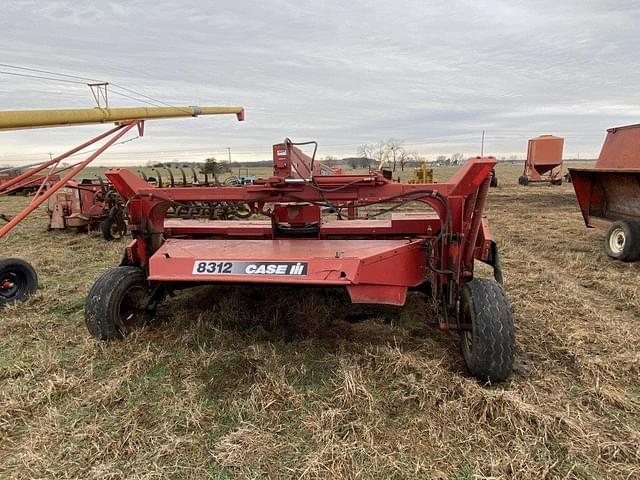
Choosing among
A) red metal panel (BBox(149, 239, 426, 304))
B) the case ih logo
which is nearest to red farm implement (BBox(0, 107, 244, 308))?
red metal panel (BBox(149, 239, 426, 304))

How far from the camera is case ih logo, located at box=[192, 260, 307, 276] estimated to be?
9.40 feet

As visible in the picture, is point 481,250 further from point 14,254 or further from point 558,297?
point 14,254

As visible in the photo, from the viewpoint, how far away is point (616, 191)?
717 centimetres

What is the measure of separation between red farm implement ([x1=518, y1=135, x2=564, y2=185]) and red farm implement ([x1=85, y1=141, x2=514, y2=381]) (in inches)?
803

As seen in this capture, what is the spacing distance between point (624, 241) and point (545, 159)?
17136 millimetres

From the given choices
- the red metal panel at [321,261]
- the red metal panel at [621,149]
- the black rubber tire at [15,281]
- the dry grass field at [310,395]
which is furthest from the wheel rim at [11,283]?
the red metal panel at [621,149]

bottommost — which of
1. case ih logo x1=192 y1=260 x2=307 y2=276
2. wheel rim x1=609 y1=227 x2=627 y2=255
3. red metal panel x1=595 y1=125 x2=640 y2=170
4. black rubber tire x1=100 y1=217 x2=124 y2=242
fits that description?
black rubber tire x1=100 y1=217 x2=124 y2=242

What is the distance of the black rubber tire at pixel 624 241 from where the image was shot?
6.16 meters

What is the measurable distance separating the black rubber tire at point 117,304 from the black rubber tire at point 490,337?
253 cm

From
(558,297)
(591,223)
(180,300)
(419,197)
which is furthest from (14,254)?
(591,223)

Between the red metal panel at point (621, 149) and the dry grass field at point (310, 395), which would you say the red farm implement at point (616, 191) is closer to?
the red metal panel at point (621, 149)

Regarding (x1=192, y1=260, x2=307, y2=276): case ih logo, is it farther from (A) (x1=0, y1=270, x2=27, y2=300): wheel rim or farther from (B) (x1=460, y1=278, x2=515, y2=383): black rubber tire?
(A) (x1=0, y1=270, x2=27, y2=300): wheel rim

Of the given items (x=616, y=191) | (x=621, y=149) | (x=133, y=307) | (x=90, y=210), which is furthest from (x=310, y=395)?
(x=90, y=210)

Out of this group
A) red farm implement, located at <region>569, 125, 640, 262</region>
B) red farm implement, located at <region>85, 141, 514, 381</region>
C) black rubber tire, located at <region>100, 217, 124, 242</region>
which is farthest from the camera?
black rubber tire, located at <region>100, 217, 124, 242</region>
